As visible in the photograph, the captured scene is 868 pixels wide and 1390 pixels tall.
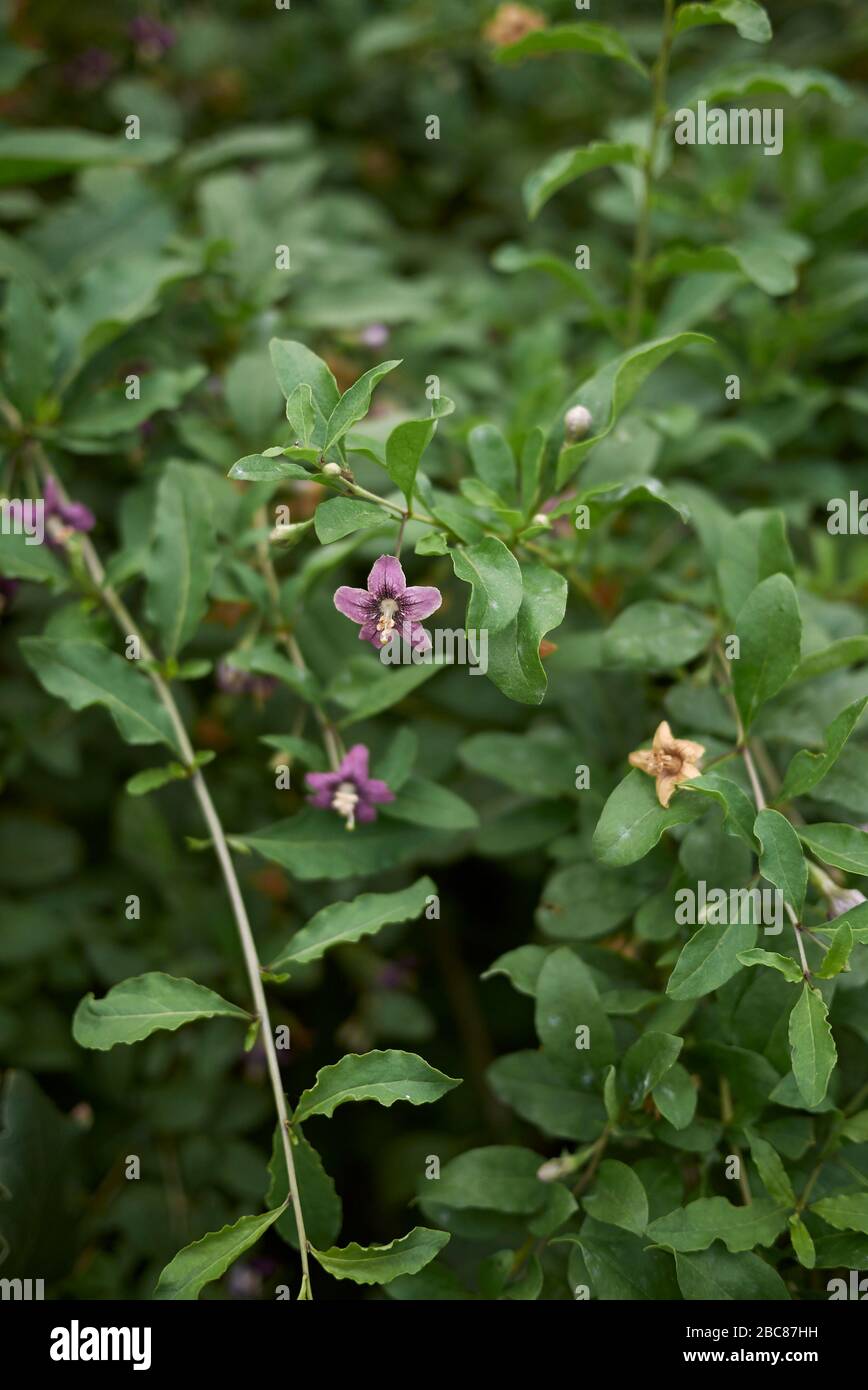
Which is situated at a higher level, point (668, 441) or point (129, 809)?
point (668, 441)

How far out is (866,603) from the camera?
1.60 metres

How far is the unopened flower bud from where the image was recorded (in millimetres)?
1219

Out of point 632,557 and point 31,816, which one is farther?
point 31,816

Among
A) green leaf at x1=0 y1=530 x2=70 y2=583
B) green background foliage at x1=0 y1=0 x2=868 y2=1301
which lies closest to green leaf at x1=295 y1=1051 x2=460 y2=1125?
green background foliage at x1=0 y1=0 x2=868 y2=1301

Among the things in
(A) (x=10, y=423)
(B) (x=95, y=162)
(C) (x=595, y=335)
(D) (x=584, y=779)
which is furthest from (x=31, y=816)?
(C) (x=595, y=335)

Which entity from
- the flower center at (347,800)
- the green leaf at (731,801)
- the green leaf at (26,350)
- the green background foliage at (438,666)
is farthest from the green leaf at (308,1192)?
the green leaf at (26,350)

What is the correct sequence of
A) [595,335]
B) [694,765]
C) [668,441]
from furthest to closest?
[595,335] → [668,441] → [694,765]

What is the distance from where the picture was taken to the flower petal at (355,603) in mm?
1062

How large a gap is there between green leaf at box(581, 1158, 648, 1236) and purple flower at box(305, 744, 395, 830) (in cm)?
45

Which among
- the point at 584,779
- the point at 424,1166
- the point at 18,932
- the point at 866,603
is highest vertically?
the point at 866,603

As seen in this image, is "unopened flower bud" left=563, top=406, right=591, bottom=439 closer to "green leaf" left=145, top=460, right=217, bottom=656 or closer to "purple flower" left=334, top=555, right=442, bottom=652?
"purple flower" left=334, top=555, right=442, bottom=652

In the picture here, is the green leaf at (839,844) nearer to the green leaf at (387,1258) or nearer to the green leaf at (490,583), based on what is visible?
the green leaf at (490,583)

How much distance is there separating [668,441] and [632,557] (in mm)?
215

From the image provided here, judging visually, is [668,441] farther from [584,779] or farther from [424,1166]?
[424,1166]
